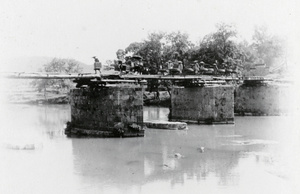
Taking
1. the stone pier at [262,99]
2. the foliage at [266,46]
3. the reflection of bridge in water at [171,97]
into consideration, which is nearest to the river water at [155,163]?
the reflection of bridge in water at [171,97]

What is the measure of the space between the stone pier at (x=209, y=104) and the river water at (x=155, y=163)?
3.96 meters

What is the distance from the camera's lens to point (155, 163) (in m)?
18.9

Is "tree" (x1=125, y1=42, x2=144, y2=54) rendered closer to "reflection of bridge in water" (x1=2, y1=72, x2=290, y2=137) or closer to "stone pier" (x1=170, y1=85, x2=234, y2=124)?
"reflection of bridge in water" (x1=2, y1=72, x2=290, y2=137)

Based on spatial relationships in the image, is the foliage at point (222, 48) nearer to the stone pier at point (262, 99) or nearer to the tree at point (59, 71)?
the stone pier at point (262, 99)

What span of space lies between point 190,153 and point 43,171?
287 inches

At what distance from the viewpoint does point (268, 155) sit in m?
20.4

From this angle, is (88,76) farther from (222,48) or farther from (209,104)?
(222,48)

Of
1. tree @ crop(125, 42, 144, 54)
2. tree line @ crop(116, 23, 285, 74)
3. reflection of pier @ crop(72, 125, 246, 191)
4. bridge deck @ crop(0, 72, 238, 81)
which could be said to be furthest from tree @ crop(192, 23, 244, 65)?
reflection of pier @ crop(72, 125, 246, 191)

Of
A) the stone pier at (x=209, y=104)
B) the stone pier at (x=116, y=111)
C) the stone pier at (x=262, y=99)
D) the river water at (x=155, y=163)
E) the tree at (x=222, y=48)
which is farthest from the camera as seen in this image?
the tree at (x=222, y=48)

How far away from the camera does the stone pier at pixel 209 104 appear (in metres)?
33.0

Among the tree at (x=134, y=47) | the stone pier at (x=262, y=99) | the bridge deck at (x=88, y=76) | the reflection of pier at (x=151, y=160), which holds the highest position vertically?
the tree at (x=134, y=47)

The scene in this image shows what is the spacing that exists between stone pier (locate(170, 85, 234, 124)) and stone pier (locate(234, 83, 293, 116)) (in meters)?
9.01

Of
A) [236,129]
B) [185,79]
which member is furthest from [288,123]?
[185,79]

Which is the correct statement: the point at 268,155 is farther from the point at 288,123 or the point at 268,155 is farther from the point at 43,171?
the point at 288,123
